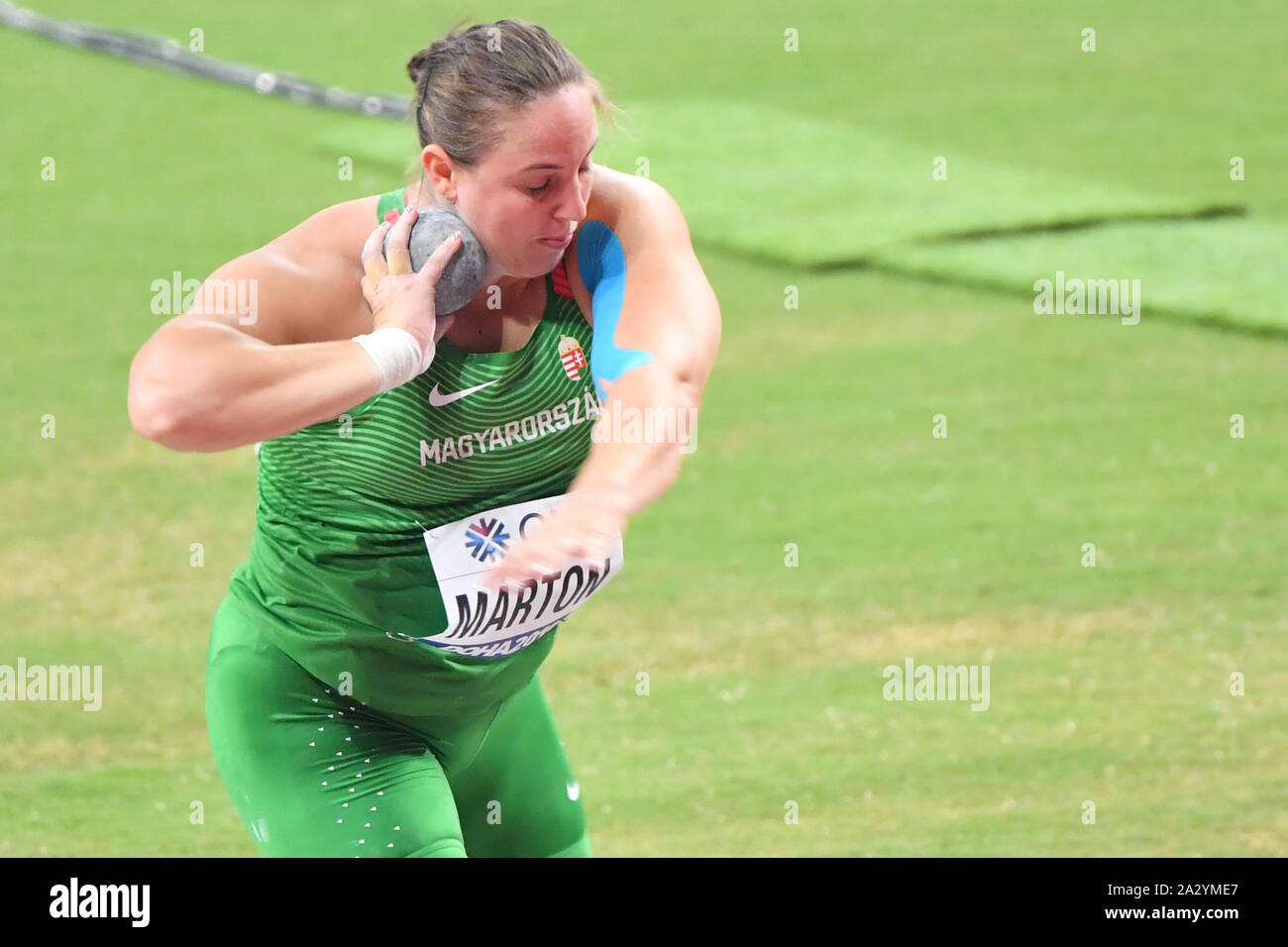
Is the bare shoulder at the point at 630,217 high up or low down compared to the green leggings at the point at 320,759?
up

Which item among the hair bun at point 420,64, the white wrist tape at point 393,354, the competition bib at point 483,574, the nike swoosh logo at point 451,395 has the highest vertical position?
the hair bun at point 420,64

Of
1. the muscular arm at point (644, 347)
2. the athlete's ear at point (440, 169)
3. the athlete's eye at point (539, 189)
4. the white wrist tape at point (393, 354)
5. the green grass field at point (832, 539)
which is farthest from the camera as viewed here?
the green grass field at point (832, 539)

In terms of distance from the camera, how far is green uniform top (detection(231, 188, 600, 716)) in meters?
3.35

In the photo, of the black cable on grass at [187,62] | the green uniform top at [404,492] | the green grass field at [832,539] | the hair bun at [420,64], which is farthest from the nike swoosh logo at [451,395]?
the black cable on grass at [187,62]

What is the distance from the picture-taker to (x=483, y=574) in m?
3.39

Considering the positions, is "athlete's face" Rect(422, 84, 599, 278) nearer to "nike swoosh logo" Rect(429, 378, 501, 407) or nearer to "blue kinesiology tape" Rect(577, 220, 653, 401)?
"blue kinesiology tape" Rect(577, 220, 653, 401)

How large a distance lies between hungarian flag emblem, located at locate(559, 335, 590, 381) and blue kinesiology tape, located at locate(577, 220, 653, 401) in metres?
0.03

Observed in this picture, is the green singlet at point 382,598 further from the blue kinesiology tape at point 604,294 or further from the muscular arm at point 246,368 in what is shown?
the muscular arm at point 246,368

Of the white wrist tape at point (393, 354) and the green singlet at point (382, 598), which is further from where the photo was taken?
the green singlet at point (382, 598)

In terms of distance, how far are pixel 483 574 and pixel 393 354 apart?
563 mm

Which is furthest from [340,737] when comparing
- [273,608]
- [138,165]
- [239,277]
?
[138,165]

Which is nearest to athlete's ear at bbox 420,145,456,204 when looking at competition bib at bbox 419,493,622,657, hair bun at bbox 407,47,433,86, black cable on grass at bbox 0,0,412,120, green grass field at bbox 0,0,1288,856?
hair bun at bbox 407,47,433,86

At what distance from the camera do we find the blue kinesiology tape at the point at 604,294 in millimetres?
3018

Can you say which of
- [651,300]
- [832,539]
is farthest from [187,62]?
[651,300]
